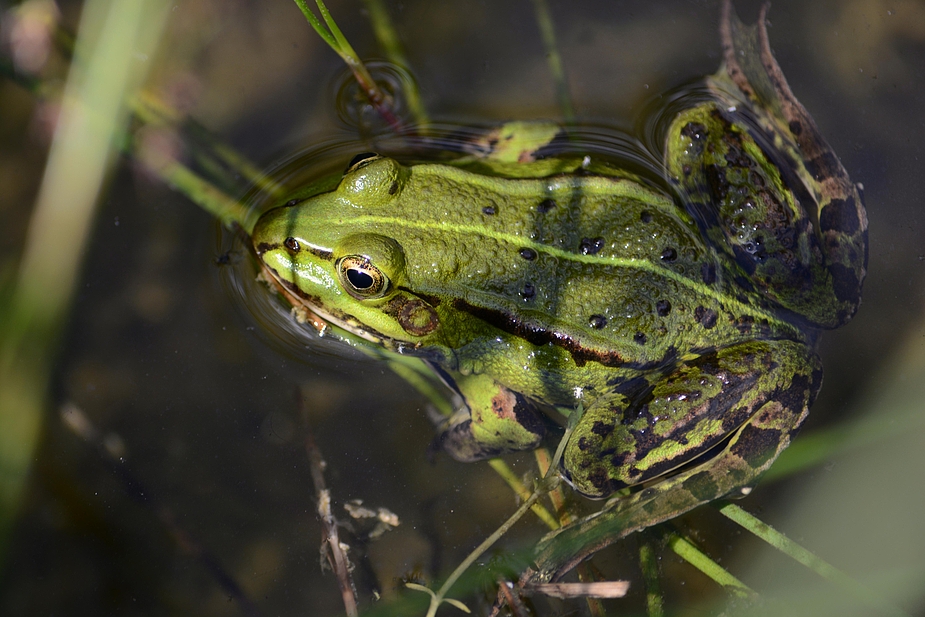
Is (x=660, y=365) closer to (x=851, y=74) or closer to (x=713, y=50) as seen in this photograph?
(x=713, y=50)

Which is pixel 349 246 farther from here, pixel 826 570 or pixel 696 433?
pixel 826 570

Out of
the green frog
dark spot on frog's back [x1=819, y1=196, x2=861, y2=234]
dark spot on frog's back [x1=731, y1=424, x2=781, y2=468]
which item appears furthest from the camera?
dark spot on frog's back [x1=819, y1=196, x2=861, y2=234]

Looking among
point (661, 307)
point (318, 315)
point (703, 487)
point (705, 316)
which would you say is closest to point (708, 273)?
point (705, 316)

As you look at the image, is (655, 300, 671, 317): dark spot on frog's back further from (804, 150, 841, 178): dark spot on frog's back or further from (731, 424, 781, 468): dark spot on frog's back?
(804, 150, 841, 178): dark spot on frog's back

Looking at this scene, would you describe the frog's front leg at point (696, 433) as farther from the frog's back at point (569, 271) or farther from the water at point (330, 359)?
the water at point (330, 359)

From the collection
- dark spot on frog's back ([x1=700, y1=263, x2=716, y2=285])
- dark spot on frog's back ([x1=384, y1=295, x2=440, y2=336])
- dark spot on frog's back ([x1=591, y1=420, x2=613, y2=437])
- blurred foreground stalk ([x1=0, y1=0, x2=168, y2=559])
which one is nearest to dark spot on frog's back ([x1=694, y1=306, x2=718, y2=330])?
dark spot on frog's back ([x1=700, y1=263, x2=716, y2=285])

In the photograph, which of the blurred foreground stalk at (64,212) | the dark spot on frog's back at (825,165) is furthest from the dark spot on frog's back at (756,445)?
the blurred foreground stalk at (64,212)
